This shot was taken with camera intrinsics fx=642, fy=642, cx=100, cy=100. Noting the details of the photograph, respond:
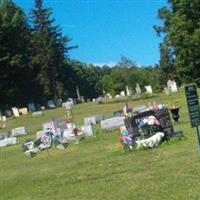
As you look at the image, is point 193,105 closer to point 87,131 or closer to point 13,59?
point 87,131

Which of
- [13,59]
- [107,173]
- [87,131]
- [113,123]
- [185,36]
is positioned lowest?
[107,173]

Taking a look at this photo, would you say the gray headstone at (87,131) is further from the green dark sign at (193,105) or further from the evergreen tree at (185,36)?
the evergreen tree at (185,36)

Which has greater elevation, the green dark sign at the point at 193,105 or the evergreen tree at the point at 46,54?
the evergreen tree at the point at 46,54

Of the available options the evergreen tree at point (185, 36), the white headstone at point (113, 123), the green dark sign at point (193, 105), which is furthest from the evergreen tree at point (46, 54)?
the green dark sign at point (193, 105)

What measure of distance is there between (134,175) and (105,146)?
8.17 m

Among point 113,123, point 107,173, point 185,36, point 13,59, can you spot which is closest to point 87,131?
point 113,123

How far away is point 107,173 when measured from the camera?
15.8 meters

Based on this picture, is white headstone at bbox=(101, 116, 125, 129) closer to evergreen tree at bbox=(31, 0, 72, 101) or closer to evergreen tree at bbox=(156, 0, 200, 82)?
evergreen tree at bbox=(156, 0, 200, 82)

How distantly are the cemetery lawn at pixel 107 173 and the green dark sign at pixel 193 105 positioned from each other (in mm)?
1252

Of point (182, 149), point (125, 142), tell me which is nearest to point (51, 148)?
point (125, 142)

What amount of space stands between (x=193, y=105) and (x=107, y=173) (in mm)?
4722

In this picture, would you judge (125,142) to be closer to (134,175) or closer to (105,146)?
(105,146)

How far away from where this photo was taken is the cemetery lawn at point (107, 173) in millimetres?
12594

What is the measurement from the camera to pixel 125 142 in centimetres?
2011
